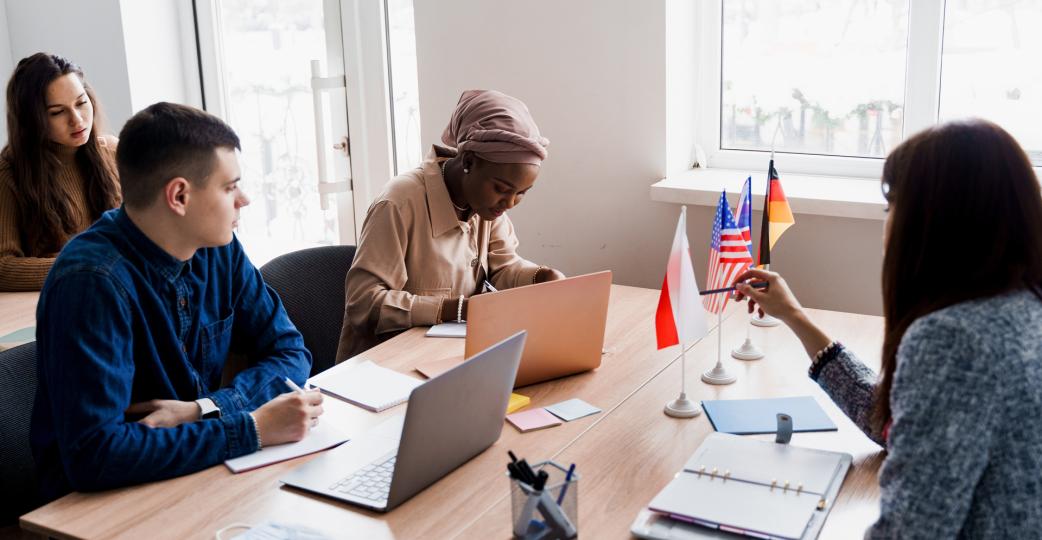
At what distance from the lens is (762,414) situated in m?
1.80

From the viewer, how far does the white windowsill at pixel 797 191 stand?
280cm

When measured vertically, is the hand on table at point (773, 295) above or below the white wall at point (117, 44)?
below

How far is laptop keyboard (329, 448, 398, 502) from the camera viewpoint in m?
1.51

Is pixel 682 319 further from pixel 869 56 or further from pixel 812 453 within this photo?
pixel 869 56

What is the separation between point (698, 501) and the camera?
143cm

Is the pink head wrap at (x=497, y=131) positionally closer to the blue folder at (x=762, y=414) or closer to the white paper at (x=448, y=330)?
the white paper at (x=448, y=330)

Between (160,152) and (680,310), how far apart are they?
99cm

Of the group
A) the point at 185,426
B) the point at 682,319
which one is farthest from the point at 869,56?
the point at 185,426

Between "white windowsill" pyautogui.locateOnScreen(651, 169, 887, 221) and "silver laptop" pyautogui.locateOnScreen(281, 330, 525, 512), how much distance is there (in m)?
1.50

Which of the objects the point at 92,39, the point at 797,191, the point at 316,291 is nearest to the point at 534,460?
the point at 316,291

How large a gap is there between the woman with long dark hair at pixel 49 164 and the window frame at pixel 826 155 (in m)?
1.97

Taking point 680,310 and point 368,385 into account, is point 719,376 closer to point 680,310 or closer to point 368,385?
point 680,310

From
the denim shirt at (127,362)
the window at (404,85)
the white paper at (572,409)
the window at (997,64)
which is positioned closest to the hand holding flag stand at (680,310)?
the white paper at (572,409)

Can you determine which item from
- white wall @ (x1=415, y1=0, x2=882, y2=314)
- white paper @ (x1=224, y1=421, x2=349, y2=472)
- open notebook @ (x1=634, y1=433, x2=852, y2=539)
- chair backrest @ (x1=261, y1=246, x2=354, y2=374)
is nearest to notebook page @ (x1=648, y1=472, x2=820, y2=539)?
open notebook @ (x1=634, y1=433, x2=852, y2=539)
